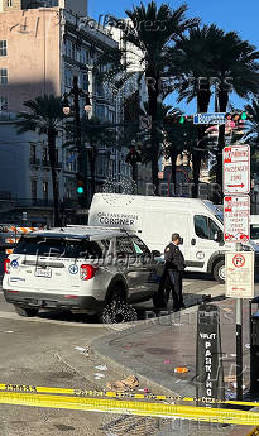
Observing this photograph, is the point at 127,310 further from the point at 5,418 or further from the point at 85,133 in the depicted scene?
the point at 85,133

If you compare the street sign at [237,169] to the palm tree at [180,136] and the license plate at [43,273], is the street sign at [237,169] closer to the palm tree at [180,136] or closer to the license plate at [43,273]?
the license plate at [43,273]

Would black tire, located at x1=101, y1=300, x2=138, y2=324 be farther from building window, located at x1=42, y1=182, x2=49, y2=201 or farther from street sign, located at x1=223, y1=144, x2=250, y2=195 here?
building window, located at x1=42, y1=182, x2=49, y2=201

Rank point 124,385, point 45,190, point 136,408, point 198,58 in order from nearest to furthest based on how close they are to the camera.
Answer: point 136,408 → point 124,385 → point 198,58 → point 45,190

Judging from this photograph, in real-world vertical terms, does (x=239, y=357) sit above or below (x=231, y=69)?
below

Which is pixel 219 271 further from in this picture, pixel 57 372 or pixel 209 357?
pixel 209 357

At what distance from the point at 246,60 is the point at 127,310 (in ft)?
88.4

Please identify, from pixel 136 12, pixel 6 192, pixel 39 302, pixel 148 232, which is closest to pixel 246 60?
pixel 136 12

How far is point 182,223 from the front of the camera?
21125mm

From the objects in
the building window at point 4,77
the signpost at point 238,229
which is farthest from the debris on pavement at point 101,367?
the building window at point 4,77

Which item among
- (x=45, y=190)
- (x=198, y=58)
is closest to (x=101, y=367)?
(x=198, y=58)

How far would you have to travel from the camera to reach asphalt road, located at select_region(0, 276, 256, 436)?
646 centimetres

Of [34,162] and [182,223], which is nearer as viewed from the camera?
[182,223]

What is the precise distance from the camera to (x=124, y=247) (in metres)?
13.6

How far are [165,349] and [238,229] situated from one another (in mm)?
3538
